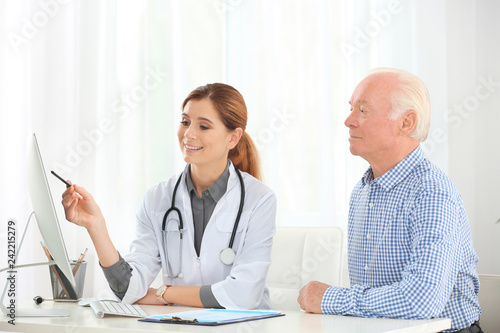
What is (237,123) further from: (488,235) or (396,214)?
(488,235)

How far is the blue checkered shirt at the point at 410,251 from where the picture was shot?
1.49 metres

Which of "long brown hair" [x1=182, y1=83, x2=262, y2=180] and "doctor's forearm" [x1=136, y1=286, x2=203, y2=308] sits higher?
"long brown hair" [x1=182, y1=83, x2=262, y2=180]

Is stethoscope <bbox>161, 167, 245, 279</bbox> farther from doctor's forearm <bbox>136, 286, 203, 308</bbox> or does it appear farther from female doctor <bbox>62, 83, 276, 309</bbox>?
doctor's forearm <bbox>136, 286, 203, 308</bbox>

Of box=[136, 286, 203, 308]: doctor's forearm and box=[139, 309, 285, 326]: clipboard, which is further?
box=[136, 286, 203, 308]: doctor's forearm

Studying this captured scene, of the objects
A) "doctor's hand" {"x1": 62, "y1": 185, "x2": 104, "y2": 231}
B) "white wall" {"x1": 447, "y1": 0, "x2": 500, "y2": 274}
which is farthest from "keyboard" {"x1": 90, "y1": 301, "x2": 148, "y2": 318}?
"white wall" {"x1": 447, "y1": 0, "x2": 500, "y2": 274}

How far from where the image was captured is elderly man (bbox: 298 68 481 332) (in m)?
1.50

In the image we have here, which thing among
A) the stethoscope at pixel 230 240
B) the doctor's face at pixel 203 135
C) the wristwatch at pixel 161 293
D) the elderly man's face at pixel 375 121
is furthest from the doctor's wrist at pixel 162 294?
the elderly man's face at pixel 375 121

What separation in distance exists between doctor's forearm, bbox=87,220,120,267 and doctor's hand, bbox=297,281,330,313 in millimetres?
593

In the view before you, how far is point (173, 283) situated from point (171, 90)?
1530 millimetres

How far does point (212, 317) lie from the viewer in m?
1.40

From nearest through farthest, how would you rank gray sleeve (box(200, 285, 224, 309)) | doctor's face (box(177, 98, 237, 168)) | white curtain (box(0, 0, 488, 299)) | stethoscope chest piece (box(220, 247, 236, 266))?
1. gray sleeve (box(200, 285, 224, 309))
2. stethoscope chest piece (box(220, 247, 236, 266))
3. doctor's face (box(177, 98, 237, 168))
4. white curtain (box(0, 0, 488, 299))

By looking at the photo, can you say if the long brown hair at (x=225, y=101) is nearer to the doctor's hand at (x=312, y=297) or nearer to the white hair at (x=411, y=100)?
the white hair at (x=411, y=100)

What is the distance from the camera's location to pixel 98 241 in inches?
69.7

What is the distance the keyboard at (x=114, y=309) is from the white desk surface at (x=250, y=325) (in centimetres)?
1
